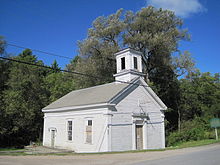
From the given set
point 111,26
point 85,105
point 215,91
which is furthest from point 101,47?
point 215,91

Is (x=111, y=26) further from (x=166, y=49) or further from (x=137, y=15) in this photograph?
(x=166, y=49)

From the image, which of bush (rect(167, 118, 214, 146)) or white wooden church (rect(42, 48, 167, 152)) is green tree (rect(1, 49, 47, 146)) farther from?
bush (rect(167, 118, 214, 146))

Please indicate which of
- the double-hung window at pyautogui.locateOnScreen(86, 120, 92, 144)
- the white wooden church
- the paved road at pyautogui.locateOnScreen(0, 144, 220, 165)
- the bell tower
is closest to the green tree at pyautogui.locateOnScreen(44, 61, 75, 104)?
the white wooden church

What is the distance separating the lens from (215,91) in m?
32.2

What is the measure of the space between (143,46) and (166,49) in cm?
322

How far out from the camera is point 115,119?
16703 millimetres

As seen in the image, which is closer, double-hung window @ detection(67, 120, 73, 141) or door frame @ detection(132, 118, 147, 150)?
door frame @ detection(132, 118, 147, 150)

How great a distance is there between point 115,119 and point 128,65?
5.91 m

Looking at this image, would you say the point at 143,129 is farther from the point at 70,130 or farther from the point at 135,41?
the point at 135,41

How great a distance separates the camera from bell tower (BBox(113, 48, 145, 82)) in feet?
65.4

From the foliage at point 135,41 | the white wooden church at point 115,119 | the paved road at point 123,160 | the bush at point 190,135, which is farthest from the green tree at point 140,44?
the paved road at point 123,160

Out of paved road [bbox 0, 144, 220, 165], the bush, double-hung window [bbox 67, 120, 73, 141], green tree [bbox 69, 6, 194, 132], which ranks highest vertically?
green tree [bbox 69, 6, 194, 132]

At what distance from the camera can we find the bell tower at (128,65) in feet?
65.4

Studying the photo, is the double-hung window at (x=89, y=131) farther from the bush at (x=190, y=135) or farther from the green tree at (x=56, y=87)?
the green tree at (x=56, y=87)
